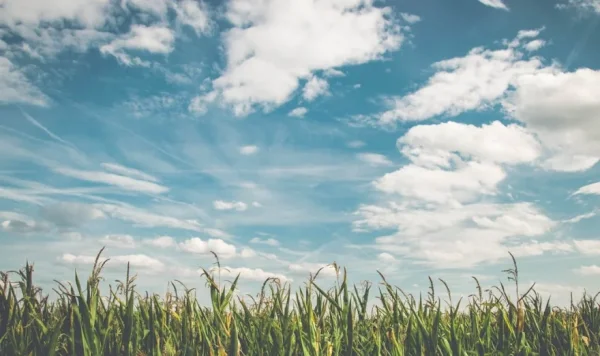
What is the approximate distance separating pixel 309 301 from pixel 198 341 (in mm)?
1176

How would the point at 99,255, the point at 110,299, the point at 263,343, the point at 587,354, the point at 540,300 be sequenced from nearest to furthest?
the point at 99,255, the point at 263,343, the point at 110,299, the point at 587,354, the point at 540,300

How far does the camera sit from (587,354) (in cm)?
626

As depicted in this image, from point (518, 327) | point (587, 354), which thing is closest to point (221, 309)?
point (518, 327)

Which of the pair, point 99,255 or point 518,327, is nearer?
point 99,255

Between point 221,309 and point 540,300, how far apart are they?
4.79 metres

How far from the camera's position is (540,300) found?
733cm

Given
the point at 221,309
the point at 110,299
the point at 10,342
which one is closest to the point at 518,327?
the point at 221,309

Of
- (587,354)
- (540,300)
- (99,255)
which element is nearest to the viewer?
(99,255)

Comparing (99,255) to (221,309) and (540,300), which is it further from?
(540,300)

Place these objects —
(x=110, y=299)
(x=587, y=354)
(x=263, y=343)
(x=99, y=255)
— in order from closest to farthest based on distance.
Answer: (x=99, y=255)
(x=263, y=343)
(x=110, y=299)
(x=587, y=354)

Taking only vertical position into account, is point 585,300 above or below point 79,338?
above

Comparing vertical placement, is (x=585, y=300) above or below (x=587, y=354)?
above

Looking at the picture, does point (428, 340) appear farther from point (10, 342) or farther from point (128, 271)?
point (10, 342)

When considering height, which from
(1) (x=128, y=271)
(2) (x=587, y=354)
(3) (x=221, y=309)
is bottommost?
(2) (x=587, y=354)
